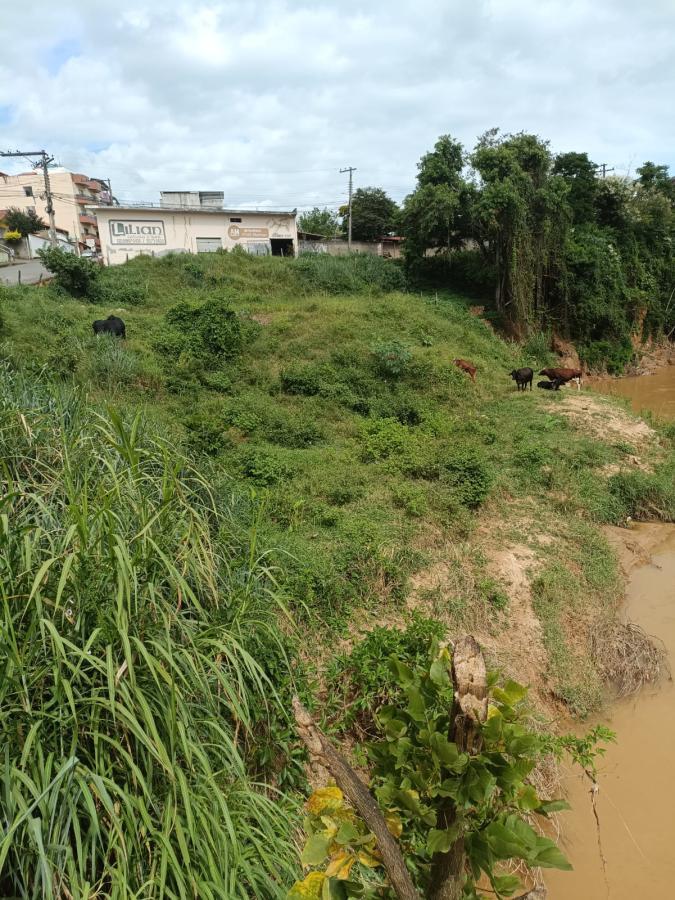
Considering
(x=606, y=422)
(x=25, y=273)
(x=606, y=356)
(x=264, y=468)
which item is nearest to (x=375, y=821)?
(x=264, y=468)

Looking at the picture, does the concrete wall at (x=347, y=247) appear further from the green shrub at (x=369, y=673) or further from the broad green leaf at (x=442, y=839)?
the broad green leaf at (x=442, y=839)

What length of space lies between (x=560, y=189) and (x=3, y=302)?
48.9 ft

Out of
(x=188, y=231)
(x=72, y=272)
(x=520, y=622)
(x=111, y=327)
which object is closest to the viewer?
(x=520, y=622)

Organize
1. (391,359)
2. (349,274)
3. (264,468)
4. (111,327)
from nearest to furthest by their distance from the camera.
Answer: (264,468), (111,327), (391,359), (349,274)

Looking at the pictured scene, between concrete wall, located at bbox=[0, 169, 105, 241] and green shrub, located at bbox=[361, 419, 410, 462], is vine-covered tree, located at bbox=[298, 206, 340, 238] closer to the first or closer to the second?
concrete wall, located at bbox=[0, 169, 105, 241]

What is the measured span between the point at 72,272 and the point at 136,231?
7.98m

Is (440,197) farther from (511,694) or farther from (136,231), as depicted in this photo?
(511,694)

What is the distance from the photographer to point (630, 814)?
3.30 metres

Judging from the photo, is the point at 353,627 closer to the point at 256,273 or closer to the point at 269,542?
the point at 269,542

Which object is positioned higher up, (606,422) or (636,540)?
(606,422)

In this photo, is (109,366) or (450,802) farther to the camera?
(109,366)

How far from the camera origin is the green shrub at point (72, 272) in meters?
15.0

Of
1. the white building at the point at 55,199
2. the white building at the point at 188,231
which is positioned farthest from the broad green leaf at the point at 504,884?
the white building at the point at 55,199

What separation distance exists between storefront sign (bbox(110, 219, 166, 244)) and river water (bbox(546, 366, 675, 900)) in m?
22.9
